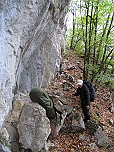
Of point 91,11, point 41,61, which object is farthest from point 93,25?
point 41,61

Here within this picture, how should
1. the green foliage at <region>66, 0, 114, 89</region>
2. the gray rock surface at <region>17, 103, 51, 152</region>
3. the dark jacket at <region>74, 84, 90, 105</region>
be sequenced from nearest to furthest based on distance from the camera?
1. the gray rock surface at <region>17, 103, 51, 152</region>
2. the dark jacket at <region>74, 84, 90, 105</region>
3. the green foliage at <region>66, 0, 114, 89</region>

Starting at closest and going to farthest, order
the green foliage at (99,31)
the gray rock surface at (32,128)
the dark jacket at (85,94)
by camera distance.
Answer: the gray rock surface at (32,128) < the dark jacket at (85,94) < the green foliage at (99,31)

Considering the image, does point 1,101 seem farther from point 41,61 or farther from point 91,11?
point 91,11

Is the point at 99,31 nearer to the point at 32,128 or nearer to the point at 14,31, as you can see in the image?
the point at 14,31

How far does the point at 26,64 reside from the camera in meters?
9.02

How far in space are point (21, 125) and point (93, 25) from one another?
768 centimetres

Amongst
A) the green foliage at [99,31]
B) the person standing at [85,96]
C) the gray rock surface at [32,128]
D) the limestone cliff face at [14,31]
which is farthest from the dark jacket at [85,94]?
the limestone cliff face at [14,31]

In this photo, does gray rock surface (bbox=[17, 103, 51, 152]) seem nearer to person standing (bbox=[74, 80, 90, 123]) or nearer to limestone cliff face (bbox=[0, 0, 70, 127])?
limestone cliff face (bbox=[0, 0, 70, 127])

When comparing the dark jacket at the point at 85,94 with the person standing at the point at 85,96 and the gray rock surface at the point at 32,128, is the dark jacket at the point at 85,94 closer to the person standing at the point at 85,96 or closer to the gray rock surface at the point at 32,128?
the person standing at the point at 85,96

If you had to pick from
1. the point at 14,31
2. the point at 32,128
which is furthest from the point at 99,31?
the point at 32,128

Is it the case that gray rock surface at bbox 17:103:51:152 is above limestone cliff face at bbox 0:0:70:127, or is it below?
below

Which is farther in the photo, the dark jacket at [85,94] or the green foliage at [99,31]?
the green foliage at [99,31]

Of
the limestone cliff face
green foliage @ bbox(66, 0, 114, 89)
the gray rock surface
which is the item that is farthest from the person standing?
the limestone cliff face

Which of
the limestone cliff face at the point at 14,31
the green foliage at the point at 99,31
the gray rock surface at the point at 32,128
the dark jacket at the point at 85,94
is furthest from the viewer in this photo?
the green foliage at the point at 99,31
